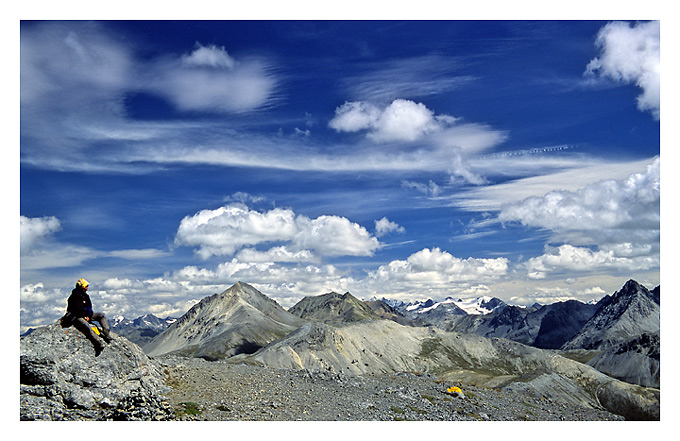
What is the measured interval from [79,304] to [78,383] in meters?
5.56

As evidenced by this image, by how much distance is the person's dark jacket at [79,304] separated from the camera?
3206 cm

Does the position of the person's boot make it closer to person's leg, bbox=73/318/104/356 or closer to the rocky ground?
person's leg, bbox=73/318/104/356

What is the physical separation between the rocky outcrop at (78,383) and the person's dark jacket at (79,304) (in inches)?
119

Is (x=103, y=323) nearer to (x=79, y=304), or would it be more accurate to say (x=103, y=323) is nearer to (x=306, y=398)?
(x=79, y=304)

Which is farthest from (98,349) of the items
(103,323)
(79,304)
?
(79,304)

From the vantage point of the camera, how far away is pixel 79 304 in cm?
3262

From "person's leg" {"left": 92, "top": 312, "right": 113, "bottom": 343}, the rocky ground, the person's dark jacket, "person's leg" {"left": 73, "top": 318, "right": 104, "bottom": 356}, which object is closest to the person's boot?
"person's leg" {"left": 73, "top": 318, "right": 104, "bottom": 356}

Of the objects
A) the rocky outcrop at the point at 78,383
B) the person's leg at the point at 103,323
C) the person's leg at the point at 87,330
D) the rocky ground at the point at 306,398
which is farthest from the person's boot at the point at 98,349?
the rocky ground at the point at 306,398

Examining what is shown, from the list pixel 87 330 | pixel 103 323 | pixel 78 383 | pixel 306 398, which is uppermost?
pixel 103 323

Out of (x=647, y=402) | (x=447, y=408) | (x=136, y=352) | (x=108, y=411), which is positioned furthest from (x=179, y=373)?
(x=647, y=402)

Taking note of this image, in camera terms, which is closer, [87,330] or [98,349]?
[87,330]

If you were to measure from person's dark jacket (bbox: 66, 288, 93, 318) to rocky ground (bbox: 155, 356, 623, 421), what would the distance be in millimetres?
9653

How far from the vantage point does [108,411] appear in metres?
31.1

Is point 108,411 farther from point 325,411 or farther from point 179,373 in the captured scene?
point 325,411
